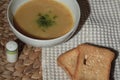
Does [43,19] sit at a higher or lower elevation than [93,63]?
higher

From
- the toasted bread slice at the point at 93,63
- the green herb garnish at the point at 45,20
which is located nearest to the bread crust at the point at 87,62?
the toasted bread slice at the point at 93,63

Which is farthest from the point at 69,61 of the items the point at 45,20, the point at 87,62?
the point at 45,20

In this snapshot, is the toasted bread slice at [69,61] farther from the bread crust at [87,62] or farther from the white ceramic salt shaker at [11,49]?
the white ceramic salt shaker at [11,49]

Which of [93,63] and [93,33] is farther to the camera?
[93,33]

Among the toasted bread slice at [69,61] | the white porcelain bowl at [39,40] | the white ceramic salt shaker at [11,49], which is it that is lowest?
the toasted bread slice at [69,61]

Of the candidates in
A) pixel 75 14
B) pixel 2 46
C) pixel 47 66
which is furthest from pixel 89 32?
pixel 2 46

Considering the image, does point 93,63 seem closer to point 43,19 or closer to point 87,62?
point 87,62

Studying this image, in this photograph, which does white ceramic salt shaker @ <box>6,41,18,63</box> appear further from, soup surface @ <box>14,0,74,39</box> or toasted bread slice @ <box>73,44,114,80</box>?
toasted bread slice @ <box>73,44,114,80</box>

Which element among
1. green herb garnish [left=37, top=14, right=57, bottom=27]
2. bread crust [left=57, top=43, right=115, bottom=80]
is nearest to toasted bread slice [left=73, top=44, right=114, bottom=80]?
bread crust [left=57, top=43, right=115, bottom=80]
